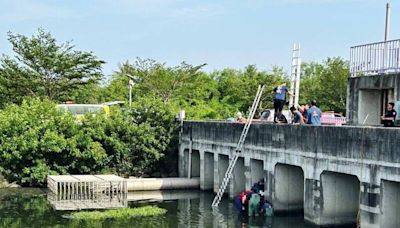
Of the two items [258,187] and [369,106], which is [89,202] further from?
[369,106]

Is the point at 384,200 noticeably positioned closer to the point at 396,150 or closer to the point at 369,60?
the point at 396,150

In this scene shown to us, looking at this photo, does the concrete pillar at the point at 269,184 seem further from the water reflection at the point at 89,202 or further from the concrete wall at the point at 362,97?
the water reflection at the point at 89,202

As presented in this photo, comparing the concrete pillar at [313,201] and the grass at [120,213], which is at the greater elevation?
the concrete pillar at [313,201]

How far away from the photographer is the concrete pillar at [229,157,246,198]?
35219 millimetres

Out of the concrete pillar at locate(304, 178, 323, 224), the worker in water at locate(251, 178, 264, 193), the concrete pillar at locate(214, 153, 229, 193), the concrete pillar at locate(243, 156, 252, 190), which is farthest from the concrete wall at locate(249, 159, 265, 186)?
the concrete pillar at locate(304, 178, 323, 224)

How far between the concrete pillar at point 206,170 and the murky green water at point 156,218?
239 cm

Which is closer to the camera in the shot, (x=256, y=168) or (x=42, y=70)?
(x=256, y=168)

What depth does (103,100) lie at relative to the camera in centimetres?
7638

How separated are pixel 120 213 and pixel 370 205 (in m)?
12.5

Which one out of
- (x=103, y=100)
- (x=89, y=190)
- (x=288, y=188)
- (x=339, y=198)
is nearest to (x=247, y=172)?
(x=288, y=188)

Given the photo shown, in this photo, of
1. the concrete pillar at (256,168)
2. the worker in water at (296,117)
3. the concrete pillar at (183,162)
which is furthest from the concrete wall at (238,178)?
the concrete pillar at (183,162)

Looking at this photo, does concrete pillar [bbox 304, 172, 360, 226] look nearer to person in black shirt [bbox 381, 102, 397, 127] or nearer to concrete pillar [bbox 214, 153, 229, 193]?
person in black shirt [bbox 381, 102, 397, 127]

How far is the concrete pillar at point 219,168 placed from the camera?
1462 inches

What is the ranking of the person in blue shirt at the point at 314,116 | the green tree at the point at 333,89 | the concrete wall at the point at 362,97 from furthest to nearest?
the green tree at the point at 333,89 → the concrete wall at the point at 362,97 → the person in blue shirt at the point at 314,116
